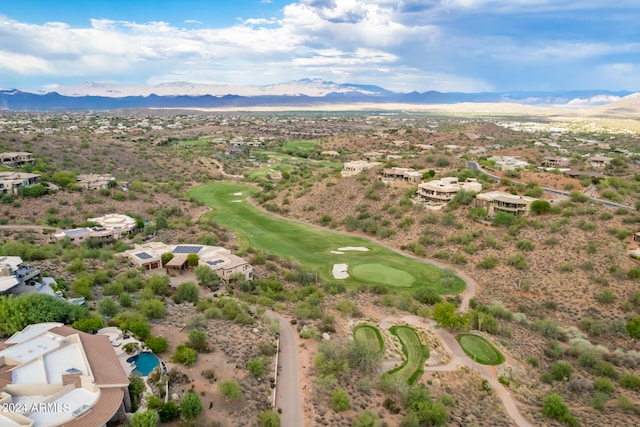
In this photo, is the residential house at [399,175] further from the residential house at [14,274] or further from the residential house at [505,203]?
the residential house at [14,274]

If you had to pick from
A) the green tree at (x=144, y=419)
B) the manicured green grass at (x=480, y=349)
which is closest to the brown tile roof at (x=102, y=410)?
the green tree at (x=144, y=419)

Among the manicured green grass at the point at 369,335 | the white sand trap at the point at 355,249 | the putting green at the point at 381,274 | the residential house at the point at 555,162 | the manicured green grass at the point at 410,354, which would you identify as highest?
the residential house at the point at 555,162

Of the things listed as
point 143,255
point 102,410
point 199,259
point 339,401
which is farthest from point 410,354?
point 143,255

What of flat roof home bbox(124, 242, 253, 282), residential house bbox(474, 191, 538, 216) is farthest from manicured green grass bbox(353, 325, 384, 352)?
residential house bbox(474, 191, 538, 216)

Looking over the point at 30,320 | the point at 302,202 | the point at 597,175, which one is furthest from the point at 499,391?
the point at 597,175

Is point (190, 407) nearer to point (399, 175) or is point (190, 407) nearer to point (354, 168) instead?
point (399, 175)

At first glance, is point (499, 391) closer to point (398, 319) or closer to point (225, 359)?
point (398, 319)

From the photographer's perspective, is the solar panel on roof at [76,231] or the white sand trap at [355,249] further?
the white sand trap at [355,249]
